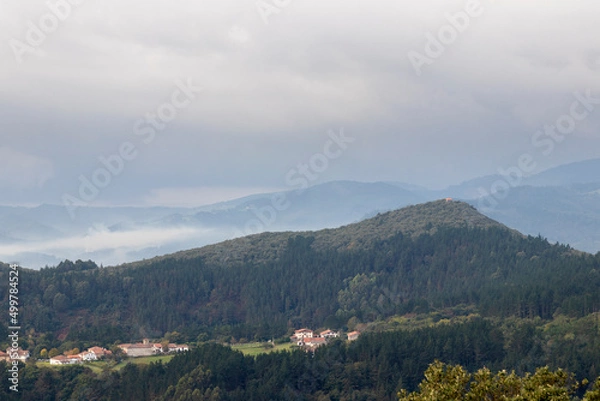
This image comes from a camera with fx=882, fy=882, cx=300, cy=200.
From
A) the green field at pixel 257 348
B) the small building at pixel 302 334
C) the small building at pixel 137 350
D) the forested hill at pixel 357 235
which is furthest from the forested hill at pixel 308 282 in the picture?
the small building at pixel 137 350

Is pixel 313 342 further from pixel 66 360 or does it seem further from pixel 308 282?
pixel 308 282

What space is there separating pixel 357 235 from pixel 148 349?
248 feet

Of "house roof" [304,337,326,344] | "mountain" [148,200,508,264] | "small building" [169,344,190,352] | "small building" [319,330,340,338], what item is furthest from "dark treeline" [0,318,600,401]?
"mountain" [148,200,508,264]

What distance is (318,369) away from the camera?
281ft

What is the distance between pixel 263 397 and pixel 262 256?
87.5m

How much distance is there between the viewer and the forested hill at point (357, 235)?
550 ft

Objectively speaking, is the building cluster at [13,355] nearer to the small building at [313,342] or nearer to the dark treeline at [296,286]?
the dark treeline at [296,286]

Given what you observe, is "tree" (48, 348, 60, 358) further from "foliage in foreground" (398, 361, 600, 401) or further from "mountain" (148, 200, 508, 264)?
"foliage in foreground" (398, 361, 600, 401)

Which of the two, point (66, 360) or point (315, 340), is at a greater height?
point (66, 360)

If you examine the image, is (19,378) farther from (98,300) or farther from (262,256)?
(262,256)

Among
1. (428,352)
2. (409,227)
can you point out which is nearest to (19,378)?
(428,352)

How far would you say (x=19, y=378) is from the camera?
85312 millimetres

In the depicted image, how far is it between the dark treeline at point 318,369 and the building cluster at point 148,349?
14.1 metres

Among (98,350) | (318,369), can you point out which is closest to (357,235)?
(98,350)
